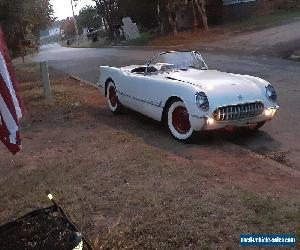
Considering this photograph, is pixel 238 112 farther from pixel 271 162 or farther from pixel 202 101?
pixel 271 162

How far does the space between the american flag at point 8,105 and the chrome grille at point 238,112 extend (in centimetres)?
357

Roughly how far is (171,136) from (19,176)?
260 cm

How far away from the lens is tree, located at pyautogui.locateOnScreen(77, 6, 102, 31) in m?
68.4

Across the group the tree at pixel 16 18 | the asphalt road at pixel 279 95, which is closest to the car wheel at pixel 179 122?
the asphalt road at pixel 279 95

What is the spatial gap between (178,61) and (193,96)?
1.94 metres

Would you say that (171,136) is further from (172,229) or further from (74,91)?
(74,91)

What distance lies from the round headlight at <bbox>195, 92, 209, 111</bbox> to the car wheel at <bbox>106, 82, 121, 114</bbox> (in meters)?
2.79

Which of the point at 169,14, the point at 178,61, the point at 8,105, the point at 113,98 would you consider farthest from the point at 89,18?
the point at 8,105

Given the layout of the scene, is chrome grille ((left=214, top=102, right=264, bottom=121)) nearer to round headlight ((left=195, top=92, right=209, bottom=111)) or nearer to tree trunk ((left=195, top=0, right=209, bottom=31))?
round headlight ((left=195, top=92, right=209, bottom=111))

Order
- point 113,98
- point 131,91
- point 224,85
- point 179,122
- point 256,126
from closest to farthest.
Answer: point 224,85 → point 179,122 → point 256,126 → point 131,91 → point 113,98

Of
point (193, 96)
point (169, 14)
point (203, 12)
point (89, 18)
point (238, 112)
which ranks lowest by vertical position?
point (238, 112)

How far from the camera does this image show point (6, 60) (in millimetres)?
3484

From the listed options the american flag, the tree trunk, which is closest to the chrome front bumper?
the american flag

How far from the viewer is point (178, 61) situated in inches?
330
